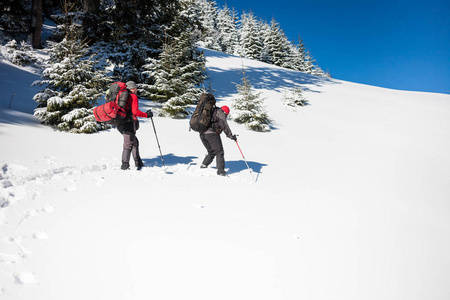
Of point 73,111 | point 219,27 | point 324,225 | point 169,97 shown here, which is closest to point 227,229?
point 324,225

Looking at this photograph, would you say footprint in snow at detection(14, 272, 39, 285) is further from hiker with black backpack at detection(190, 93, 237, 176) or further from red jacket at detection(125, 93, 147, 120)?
hiker with black backpack at detection(190, 93, 237, 176)

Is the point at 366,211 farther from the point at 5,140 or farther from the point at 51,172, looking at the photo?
the point at 5,140

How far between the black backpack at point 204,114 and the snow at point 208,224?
1.11 metres

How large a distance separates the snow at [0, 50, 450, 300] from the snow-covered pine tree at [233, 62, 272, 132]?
332 centimetres

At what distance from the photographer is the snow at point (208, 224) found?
83.4 inches

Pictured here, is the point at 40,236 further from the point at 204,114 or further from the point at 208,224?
the point at 204,114

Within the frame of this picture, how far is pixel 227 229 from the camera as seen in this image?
3010 millimetres

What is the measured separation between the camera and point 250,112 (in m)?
10.8

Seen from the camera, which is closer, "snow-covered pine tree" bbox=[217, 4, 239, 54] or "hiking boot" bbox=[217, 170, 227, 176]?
"hiking boot" bbox=[217, 170, 227, 176]

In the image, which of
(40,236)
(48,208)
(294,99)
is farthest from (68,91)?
(294,99)

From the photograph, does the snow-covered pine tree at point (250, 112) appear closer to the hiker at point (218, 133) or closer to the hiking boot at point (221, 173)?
the hiker at point (218, 133)

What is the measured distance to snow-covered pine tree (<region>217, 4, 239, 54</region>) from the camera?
165ft

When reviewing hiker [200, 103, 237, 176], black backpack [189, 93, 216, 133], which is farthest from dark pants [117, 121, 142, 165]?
hiker [200, 103, 237, 176]

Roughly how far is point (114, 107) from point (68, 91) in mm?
4179
